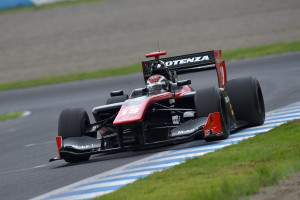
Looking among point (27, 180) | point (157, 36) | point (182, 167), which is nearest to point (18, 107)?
point (157, 36)

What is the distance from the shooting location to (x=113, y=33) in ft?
142

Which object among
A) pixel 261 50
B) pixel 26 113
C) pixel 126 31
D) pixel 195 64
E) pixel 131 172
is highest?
pixel 126 31

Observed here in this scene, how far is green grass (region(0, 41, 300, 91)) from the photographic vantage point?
1231 inches

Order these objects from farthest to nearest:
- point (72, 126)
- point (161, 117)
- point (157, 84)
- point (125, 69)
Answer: point (125, 69)
point (157, 84)
point (161, 117)
point (72, 126)

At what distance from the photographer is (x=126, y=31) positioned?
4344cm

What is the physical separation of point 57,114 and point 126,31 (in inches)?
856

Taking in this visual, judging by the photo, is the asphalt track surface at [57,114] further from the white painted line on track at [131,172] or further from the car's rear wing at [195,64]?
the car's rear wing at [195,64]

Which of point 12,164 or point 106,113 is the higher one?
point 106,113

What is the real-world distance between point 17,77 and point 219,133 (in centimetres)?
2832

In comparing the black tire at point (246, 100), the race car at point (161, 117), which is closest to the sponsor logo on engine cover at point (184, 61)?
the race car at point (161, 117)

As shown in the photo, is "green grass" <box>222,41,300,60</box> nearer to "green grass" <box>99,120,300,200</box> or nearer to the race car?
the race car

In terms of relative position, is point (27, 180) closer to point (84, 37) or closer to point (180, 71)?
point (180, 71)

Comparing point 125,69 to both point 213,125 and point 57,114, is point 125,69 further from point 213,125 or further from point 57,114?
point 213,125

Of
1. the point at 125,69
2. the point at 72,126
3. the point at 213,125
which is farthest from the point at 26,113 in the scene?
the point at 213,125
